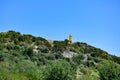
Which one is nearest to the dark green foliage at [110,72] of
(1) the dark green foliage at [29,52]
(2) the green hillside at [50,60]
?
(2) the green hillside at [50,60]

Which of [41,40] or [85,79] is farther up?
[41,40]

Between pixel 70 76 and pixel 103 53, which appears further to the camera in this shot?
pixel 103 53

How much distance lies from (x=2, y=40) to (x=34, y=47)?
651cm

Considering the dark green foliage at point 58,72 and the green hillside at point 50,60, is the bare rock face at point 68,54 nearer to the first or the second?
the green hillside at point 50,60

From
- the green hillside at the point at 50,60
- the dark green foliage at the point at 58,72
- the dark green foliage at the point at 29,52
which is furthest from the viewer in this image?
the dark green foliage at the point at 29,52

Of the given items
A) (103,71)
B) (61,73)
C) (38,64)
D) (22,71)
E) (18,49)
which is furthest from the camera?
(18,49)

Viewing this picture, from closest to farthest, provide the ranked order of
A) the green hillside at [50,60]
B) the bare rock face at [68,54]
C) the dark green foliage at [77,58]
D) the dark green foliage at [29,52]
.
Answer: the green hillside at [50,60] < the dark green foliage at [29,52] < the dark green foliage at [77,58] < the bare rock face at [68,54]

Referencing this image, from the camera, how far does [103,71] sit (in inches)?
1992

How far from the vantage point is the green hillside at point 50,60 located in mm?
49772

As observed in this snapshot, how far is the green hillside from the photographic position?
163 ft

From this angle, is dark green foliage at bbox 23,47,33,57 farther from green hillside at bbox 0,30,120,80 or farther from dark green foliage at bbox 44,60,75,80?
dark green foliage at bbox 44,60,75,80

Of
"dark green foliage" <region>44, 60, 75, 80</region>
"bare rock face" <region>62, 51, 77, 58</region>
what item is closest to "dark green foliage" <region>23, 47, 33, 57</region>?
"bare rock face" <region>62, 51, 77, 58</region>

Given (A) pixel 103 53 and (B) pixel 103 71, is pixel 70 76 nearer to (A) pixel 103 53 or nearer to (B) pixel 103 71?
(B) pixel 103 71

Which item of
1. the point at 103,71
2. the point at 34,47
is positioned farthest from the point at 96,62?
the point at 103,71
